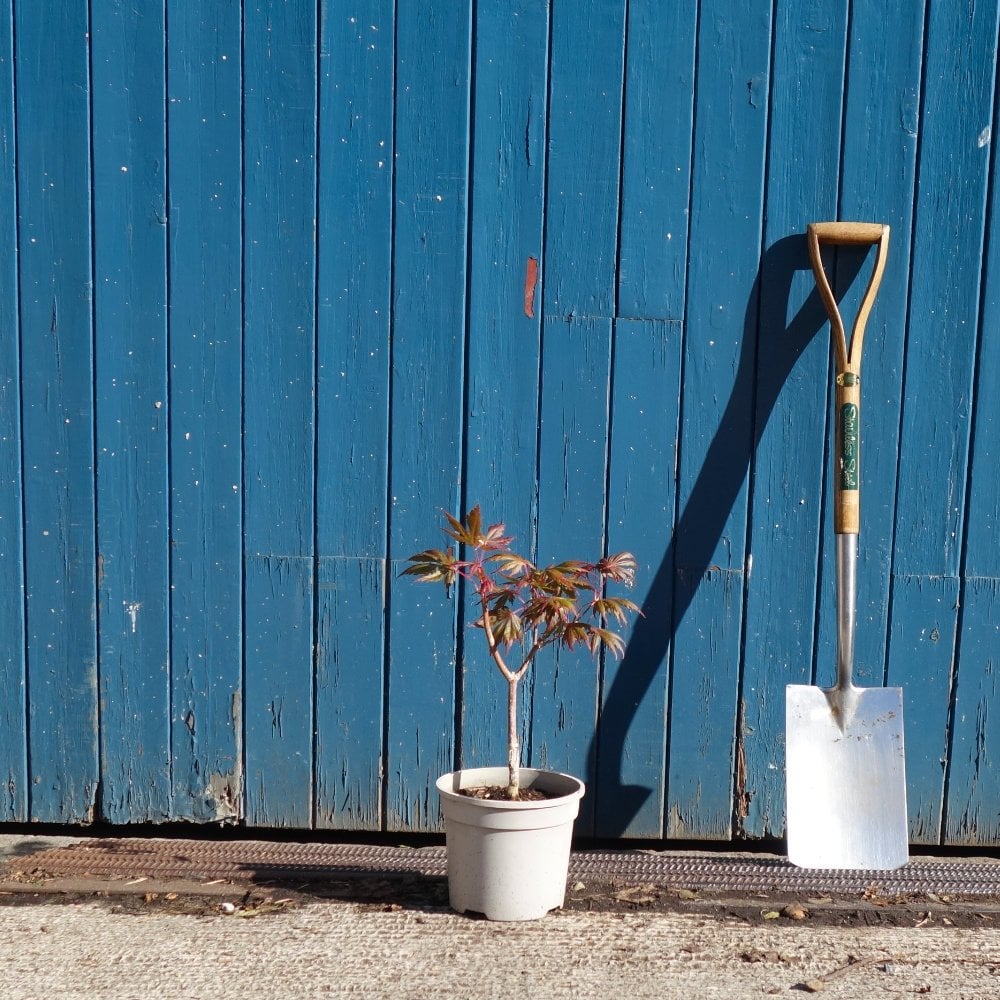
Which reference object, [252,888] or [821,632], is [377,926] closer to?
[252,888]

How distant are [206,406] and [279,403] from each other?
0.57 ft

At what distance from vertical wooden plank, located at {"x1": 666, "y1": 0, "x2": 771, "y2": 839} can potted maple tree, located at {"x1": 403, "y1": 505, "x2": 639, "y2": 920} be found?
36 centimetres

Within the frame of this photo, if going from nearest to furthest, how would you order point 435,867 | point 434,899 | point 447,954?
point 447,954, point 434,899, point 435,867

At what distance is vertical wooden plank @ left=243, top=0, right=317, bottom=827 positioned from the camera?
7.57 feet

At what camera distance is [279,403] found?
2.37 metres

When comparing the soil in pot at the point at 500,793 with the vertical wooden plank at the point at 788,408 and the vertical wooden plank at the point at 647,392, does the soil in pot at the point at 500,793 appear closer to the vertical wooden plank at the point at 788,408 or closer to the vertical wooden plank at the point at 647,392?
the vertical wooden plank at the point at 647,392

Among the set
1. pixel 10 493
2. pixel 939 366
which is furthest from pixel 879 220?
pixel 10 493

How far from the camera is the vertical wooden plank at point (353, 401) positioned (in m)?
2.31

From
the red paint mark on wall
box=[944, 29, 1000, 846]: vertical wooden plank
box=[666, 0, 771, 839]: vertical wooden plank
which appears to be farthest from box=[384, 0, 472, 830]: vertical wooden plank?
box=[944, 29, 1000, 846]: vertical wooden plank

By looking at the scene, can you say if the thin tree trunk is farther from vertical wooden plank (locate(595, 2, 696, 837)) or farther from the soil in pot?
vertical wooden plank (locate(595, 2, 696, 837))

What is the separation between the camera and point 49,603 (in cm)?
242

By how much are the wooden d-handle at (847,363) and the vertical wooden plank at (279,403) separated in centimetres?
116

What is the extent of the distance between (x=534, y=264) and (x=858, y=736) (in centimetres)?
130

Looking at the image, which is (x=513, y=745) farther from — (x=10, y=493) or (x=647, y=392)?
(x=10, y=493)
